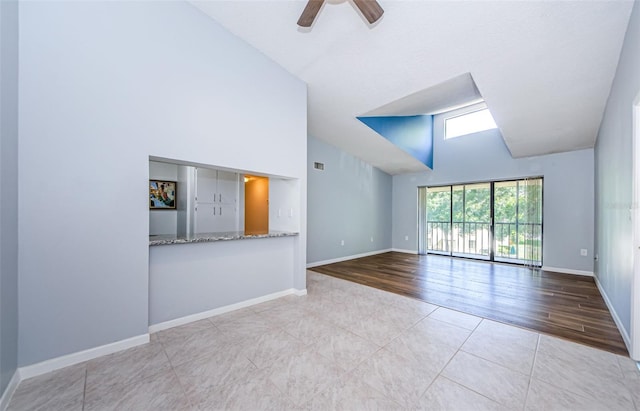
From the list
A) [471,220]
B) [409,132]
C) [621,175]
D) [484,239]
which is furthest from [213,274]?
[484,239]

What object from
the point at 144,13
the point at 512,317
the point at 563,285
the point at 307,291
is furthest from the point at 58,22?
the point at 563,285

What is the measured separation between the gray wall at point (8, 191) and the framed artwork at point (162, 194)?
12.0ft

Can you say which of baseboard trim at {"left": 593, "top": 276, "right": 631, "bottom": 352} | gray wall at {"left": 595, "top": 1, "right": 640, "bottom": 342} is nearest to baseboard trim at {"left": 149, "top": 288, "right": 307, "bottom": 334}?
baseboard trim at {"left": 593, "top": 276, "right": 631, "bottom": 352}

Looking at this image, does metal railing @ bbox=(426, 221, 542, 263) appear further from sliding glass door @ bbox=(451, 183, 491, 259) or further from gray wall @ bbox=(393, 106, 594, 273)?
gray wall @ bbox=(393, 106, 594, 273)

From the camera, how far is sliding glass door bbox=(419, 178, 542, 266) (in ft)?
16.9

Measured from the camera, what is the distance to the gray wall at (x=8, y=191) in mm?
1436

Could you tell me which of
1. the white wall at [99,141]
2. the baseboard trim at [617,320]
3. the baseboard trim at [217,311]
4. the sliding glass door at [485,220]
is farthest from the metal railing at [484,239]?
the white wall at [99,141]

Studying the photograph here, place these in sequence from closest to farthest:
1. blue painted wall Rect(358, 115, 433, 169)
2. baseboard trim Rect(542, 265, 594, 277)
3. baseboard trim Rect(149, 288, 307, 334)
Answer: baseboard trim Rect(149, 288, 307, 334)
baseboard trim Rect(542, 265, 594, 277)
blue painted wall Rect(358, 115, 433, 169)

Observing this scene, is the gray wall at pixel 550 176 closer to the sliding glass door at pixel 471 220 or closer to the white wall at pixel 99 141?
the sliding glass door at pixel 471 220

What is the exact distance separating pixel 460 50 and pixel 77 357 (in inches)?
172

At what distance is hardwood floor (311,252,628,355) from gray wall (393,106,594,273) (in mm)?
612

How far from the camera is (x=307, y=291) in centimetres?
353

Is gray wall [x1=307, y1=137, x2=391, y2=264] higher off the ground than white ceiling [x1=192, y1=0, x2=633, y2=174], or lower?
lower

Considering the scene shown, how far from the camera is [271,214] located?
393 centimetres
